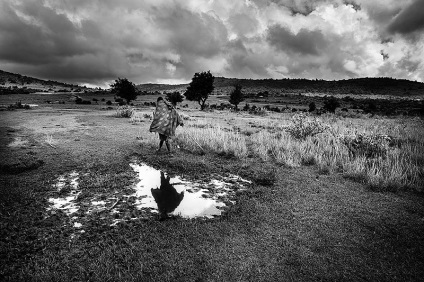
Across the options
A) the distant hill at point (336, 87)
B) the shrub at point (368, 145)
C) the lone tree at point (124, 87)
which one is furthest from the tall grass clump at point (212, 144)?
the distant hill at point (336, 87)

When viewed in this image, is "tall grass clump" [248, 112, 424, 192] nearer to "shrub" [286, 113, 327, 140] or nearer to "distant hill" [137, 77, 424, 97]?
"shrub" [286, 113, 327, 140]

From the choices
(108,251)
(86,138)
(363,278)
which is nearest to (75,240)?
(108,251)

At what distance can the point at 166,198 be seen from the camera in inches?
239

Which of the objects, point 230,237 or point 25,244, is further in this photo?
point 230,237

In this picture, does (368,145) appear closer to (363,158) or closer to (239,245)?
(363,158)

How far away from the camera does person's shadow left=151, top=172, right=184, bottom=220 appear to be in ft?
17.6

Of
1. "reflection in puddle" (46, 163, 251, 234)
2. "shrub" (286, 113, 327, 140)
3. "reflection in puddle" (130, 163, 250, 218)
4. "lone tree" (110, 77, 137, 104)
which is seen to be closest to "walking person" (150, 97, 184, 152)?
"reflection in puddle" (130, 163, 250, 218)

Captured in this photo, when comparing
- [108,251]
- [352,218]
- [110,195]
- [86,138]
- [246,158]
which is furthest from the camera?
[86,138]

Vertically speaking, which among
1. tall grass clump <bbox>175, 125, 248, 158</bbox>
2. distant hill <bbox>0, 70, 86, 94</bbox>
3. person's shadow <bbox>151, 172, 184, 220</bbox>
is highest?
distant hill <bbox>0, 70, 86, 94</bbox>

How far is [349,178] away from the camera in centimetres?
746

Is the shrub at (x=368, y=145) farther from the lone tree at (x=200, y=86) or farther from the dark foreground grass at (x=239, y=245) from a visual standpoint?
the lone tree at (x=200, y=86)

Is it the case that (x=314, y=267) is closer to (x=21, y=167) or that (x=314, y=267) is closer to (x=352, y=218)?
(x=352, y=218)

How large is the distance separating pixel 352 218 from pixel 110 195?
4.98 m

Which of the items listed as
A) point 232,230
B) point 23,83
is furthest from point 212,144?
point 23,83
